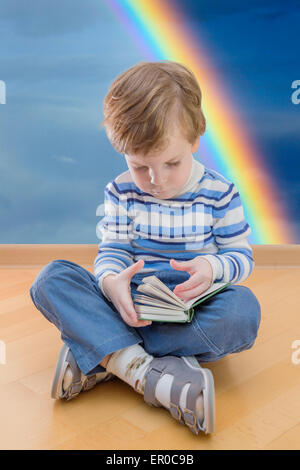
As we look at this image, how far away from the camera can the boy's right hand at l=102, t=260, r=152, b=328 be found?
0.92m

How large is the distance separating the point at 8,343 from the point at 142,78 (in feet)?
1.99

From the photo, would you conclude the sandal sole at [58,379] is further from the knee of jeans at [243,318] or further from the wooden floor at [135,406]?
the knee of jeans at [243,318]

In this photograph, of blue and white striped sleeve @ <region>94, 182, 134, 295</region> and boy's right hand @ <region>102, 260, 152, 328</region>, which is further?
blue and white striped sleeve @ <region>94, 182, 134, 295</region>

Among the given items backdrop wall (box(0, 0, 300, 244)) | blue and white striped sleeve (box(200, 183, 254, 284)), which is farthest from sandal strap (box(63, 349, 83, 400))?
backdrop wall (box(0, 0, 300, 244))

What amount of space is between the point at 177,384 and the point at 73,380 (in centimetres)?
18

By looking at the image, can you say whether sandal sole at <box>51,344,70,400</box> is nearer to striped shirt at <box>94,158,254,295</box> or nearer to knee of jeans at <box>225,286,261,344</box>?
striped shirt at <box>94,158,254,295</box>

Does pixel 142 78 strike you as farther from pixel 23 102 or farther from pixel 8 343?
pixel 23 102

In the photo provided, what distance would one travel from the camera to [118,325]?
950 millimetres

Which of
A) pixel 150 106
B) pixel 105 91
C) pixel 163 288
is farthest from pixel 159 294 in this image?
pixel 105 91

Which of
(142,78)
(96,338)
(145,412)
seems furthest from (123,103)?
(145,412)

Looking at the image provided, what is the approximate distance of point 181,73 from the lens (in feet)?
3.06

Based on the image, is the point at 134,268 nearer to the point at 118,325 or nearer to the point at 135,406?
the point at 118,325

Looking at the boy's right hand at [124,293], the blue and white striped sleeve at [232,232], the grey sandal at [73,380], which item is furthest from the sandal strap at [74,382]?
the blue and white striped sleeve at [232,232]

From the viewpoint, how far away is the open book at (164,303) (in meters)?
0.89
